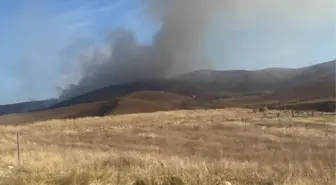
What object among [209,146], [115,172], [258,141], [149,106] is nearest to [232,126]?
[258,141]

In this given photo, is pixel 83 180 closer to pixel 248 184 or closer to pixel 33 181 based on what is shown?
pixel 33 181

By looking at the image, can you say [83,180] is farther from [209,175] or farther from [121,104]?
[121,104]

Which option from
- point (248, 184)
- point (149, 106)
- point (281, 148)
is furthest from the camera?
point (149, 106)

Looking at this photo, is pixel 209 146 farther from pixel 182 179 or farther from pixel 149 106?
pixel 149 106

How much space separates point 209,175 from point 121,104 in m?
157

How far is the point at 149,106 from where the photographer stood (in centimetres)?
16075

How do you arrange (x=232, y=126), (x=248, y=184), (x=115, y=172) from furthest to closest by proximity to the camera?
(x=232, y=126)
(x=115, y=172)
(x=248, y=184)

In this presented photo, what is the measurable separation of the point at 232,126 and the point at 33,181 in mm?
34034

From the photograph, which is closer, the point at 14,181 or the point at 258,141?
the point at 14,181

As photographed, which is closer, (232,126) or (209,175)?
(209,175)

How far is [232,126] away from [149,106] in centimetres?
11873

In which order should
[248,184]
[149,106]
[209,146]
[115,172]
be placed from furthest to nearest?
1. [149,106]
2. [209,146]
3. [115,172]
4. [248,184]

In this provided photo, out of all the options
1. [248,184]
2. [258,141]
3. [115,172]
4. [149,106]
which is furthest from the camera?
[149,106]

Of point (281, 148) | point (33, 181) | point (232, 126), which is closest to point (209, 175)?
point (33, 181)
